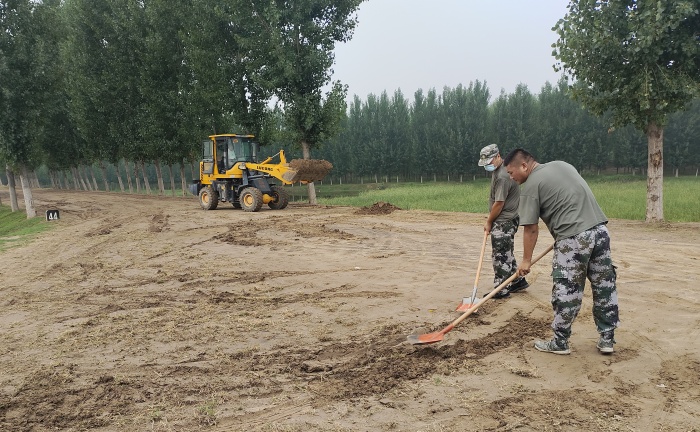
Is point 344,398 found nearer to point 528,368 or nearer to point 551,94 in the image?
point 528,368

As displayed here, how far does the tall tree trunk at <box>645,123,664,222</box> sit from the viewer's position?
12.6 m

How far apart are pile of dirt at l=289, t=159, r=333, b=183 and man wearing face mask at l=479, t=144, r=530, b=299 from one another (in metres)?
11.6

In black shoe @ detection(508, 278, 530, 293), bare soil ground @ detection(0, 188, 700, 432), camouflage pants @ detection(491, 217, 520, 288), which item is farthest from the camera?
black shoe @ detection(508, 278, 530, 293)

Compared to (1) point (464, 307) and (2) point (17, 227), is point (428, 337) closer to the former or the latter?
(1) point (464, 307)

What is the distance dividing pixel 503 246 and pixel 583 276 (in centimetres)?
204

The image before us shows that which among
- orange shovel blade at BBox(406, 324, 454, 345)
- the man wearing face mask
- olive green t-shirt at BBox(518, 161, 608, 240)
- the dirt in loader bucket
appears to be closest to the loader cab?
the dirt in loader bucket

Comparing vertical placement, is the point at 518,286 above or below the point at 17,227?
below

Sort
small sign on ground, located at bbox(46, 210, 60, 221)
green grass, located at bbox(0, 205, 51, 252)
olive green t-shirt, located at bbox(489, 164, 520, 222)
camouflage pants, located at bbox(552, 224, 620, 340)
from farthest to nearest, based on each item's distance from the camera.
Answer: small sign on ground, located at bbox(46, 210, 60, 221) < green grass, located at bbox(0, 205, 51, 252) < olive green t-shirt, located at bbox(489, 164, 520, 222) < camouflage pants, located at bbox(552, 224, 620, 340)

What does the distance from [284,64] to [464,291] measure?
1640cm

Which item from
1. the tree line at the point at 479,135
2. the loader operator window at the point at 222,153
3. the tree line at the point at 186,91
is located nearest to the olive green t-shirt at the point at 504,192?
the tree line at the point at 186,91

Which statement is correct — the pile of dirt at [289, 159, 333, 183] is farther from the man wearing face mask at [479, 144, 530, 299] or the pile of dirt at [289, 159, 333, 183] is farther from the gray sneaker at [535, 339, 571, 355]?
the gray sneaker at [535, 339, 571, 355]

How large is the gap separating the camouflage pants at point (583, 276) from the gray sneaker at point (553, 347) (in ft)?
0.40

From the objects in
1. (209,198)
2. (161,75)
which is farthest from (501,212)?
(161,75)

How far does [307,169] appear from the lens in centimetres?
1761
